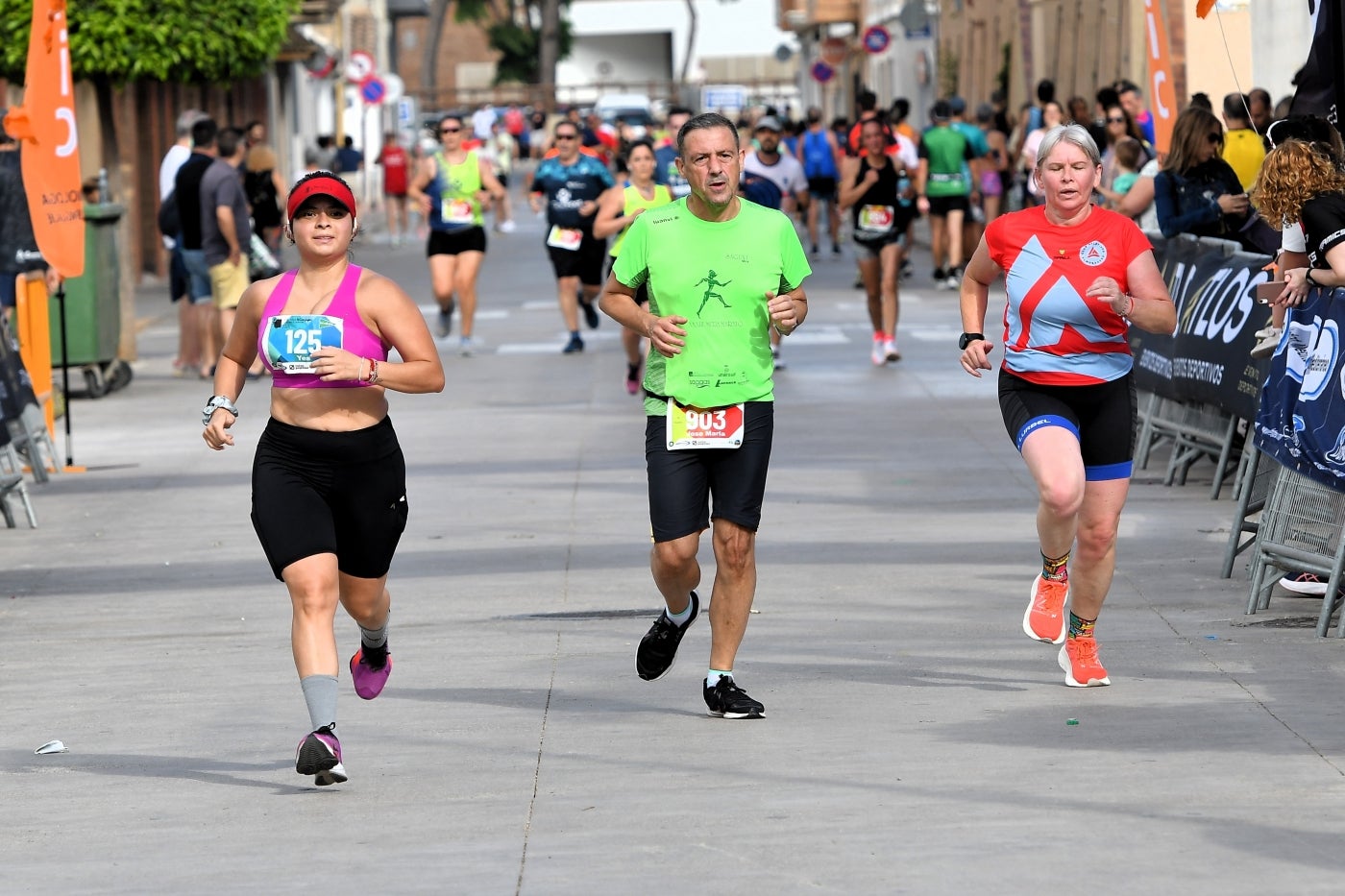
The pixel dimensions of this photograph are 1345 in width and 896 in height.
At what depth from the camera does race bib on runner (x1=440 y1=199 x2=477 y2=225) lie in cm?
1970

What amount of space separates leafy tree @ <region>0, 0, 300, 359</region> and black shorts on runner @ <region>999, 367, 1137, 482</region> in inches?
728

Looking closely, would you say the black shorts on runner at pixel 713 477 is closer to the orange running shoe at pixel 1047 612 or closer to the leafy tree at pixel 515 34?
the orange running shoe at pixel 1047 612

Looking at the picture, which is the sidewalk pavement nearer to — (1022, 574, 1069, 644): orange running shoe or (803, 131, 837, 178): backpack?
(1022, 574, 1069, 644): orange running shoe

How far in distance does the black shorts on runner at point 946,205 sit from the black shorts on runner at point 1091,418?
17.3 m

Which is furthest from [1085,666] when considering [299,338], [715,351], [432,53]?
[432,53]

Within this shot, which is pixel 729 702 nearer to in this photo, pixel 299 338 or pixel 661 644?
pixel 661 644

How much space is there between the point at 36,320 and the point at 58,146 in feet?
5.35

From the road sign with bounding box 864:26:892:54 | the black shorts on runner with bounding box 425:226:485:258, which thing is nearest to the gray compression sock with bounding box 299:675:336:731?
the black shorts on runner with bounding box 425:226:485:258

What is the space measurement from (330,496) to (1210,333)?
20.1 ft

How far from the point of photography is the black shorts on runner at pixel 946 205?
24.7m

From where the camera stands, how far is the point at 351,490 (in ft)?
21.9

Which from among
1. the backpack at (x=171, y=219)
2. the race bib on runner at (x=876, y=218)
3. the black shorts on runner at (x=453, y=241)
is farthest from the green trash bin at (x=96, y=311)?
the race bib on runner at (x=876, y=218)

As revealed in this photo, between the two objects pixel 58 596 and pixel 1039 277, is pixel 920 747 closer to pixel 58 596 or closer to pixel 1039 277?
pixel 1039 277

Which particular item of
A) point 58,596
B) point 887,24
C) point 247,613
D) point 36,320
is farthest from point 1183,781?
point 887,24
